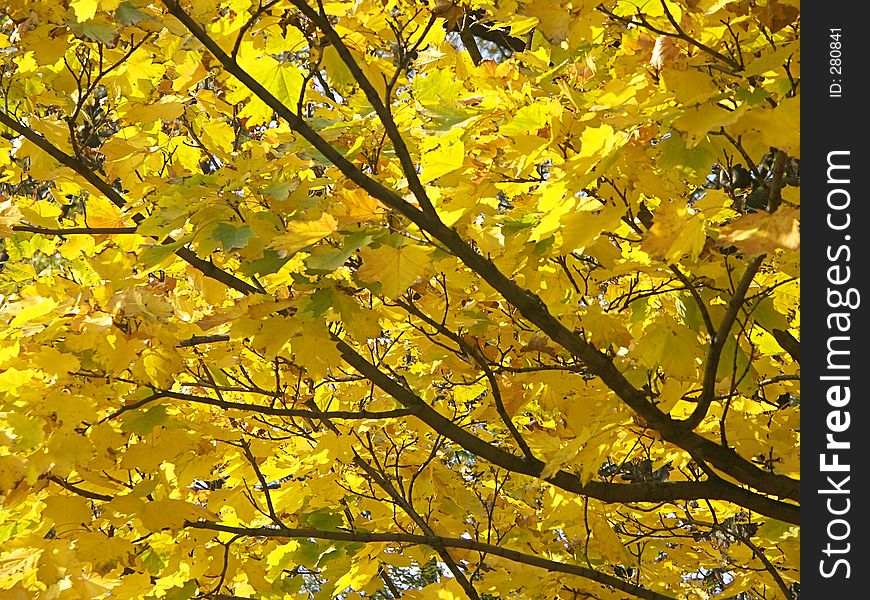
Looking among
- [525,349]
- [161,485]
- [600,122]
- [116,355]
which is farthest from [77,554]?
[600,122]

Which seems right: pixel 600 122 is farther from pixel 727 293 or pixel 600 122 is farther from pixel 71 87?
pixel 71 87

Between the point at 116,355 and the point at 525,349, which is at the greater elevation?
the point at 525,349

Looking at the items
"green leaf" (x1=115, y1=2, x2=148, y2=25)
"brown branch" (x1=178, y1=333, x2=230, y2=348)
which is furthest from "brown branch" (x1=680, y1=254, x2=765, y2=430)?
"green leaf" (x1=115, y1=2, x2=148, y2=25)

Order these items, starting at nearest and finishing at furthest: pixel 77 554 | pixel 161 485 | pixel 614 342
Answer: pixel 614 342 → pixel 77 554 → pixel 161 485

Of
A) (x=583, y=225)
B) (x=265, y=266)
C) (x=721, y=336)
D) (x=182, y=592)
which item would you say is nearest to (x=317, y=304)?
(x=265, y=266)

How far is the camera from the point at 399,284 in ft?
5.48

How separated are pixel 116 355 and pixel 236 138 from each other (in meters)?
1.77

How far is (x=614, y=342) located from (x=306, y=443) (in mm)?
1247

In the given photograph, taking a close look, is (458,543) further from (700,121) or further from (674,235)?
(700,121)

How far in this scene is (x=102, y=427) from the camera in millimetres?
2043

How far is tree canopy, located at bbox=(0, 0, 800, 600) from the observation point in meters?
1.69
